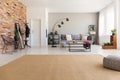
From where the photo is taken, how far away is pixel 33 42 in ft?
48.6

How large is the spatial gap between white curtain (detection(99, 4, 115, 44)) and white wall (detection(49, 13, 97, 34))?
1492 millimetres

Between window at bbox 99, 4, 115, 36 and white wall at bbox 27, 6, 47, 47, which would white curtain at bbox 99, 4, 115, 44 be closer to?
window at bbox 99, 4, 115, 36

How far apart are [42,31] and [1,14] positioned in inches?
250

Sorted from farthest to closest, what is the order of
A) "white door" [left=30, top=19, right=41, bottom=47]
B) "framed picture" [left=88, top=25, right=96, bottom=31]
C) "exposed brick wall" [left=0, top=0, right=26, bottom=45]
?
"framed picture" [left=88, top=25, right=96, bottom=31] < "white door" [left=30, top=19, right=41, bottom=47] < "exposed brick wall" [left=0, top=0, right=26, bottom=45]

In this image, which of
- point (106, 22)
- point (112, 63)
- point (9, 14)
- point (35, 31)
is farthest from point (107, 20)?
point (112, 63)

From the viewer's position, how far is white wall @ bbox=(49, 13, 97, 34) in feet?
57.0

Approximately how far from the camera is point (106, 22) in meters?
14.4

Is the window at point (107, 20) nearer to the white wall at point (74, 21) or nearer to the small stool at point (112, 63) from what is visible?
the white wall at point (74, 21)

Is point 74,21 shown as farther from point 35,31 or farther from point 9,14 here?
point 9,14

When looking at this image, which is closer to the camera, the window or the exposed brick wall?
the exposed brick wall

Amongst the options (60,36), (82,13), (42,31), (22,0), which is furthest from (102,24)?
(22,0)

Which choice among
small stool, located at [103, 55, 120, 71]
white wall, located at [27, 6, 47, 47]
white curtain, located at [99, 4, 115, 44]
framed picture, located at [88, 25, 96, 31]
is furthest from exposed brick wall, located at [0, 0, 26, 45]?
framed picture, located at [88, 25, 96, 31]

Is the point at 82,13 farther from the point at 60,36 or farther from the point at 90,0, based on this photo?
the point at 90,0

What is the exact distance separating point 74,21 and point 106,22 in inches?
150
